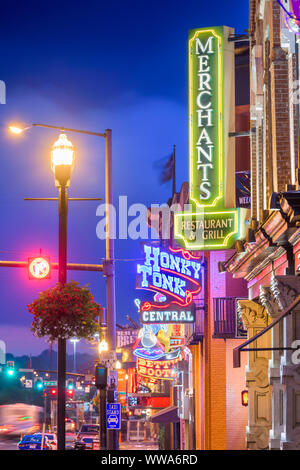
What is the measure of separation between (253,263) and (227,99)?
6.09 meters

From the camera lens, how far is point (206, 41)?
22.9m

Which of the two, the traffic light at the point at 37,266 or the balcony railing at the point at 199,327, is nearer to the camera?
the traffic light at the point at 37,266

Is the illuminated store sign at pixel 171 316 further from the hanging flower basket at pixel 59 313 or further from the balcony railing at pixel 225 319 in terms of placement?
the hanging flower basket at pixel 59 313

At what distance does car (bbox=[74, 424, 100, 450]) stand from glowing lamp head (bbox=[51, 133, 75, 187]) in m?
29.8

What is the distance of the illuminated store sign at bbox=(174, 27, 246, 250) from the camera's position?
22.4m

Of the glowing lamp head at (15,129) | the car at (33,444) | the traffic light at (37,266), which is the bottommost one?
the car at (33,444)

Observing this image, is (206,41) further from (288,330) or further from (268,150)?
(288,330)

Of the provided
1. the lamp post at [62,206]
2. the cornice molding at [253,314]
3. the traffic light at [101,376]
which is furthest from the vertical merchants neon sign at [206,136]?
the lamp post at [62,206]

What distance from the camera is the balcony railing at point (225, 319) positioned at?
27.3 meters

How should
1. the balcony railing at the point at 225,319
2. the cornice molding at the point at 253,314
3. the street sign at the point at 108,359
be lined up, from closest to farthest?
the cornice molding at the point at 253,314 < the street sign at the point at 108,359 < the balcony railing at the point at 225,319

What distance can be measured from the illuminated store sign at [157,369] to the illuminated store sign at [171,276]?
16782 millimetres

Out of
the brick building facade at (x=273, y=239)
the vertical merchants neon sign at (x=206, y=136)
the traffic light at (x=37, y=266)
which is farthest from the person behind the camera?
the traffic light at (x=37, y=266)

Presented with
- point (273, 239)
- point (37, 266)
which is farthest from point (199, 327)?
point (273, 239)

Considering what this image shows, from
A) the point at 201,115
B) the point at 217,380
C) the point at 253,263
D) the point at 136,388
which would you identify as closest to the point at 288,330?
the point at 253,263
